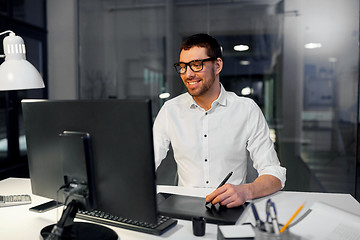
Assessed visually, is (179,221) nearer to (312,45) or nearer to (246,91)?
(246,91)

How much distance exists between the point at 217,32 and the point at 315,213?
2.96 meters

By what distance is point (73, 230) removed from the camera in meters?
1.12

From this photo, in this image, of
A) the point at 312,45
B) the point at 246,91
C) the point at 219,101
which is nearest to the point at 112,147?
the point at 219,101

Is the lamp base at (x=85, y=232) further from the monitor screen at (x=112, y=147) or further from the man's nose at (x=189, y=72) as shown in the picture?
the man's nose at (x=189, y=72)

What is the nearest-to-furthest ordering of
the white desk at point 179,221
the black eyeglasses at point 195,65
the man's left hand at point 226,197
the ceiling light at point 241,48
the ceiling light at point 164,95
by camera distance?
the white desk at point 179,221 < the man's left hand at point 226,197 < the black eyeglasses at point 195,65 < the ceiling light at point 241,48 < the ceiling light at point 164,95

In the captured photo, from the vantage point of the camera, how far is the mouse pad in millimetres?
1216

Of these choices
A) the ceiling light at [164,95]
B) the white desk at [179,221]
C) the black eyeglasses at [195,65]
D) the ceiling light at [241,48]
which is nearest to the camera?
the white desk at [179,221]

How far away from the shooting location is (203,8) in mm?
3896

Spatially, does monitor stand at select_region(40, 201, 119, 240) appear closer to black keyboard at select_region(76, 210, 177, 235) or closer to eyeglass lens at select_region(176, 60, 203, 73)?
black keyboard at select_region(76, 210, 177, 235)

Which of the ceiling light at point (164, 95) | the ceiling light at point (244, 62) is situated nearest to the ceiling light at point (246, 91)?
the ceiling light at point (244, 62)

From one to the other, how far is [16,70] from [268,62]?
114 inches

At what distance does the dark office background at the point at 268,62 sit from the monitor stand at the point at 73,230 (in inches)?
105

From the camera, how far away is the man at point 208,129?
6.07 feet

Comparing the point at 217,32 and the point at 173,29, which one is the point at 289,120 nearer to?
the point at 217,32
